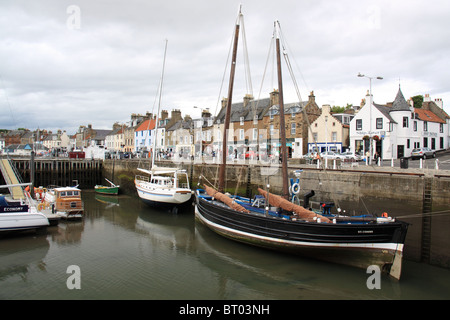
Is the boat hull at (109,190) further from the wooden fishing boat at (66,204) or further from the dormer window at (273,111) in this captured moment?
the dormer window at (273,111)

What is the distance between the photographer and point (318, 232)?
12.3 m

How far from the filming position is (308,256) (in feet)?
42.8

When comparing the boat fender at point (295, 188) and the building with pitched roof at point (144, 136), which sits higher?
the building with pitched roof at point (144, 136)

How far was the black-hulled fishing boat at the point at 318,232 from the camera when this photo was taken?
37.2 ft

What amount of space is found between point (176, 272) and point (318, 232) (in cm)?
582

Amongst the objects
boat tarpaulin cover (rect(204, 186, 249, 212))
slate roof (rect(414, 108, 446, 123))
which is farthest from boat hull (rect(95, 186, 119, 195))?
slate roof (rect(414, 108, 446, 123))

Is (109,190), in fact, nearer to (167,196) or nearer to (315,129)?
(167,196)

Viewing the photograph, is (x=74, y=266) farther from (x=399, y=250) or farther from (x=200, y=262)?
(x=399, y=250)

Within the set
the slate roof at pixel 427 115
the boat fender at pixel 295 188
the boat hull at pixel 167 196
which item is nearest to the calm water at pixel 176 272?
the boat fender at pixel 295 188

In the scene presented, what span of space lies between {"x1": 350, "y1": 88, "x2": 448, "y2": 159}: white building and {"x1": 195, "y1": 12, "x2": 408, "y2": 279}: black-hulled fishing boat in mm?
Result: 20393
